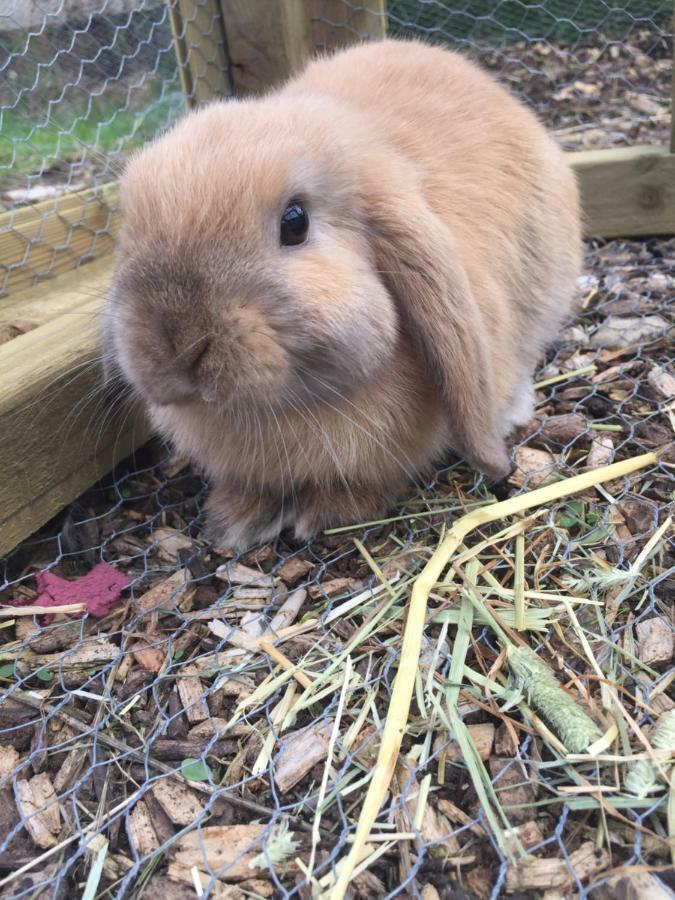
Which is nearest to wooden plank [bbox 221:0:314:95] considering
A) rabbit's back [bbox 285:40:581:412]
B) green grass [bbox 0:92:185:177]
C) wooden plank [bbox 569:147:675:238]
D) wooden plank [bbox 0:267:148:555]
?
green grass [bbox 0:92:185:177]

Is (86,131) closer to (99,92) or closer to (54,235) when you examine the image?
(99,92)

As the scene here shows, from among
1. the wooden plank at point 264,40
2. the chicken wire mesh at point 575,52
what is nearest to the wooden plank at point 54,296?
the wooden plank at point 264,40

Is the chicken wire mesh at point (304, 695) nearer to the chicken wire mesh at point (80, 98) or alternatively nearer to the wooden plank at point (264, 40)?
the chicken wire mesh at point (80, 98)

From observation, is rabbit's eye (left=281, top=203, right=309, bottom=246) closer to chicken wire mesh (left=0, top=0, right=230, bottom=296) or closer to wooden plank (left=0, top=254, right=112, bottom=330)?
wooden plank (left=0, top=254, right=112, bottom=330)

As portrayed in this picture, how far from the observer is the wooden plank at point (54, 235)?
253 centimetres

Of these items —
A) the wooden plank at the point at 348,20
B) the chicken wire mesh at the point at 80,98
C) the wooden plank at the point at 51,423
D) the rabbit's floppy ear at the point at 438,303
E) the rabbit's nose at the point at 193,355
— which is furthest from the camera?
the wooden plank at the point at 348,20

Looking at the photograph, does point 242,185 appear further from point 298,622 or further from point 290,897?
point 290,897

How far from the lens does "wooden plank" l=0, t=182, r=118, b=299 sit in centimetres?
253

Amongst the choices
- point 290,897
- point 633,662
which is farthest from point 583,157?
point 290,897

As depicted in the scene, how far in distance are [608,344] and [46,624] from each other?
198 centimetres

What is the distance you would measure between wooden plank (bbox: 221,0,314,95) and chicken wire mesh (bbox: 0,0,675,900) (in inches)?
34.5

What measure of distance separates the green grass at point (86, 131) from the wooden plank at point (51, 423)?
3.64 feet

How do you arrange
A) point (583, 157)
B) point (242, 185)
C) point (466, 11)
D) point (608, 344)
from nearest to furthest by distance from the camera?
point (242, 185), point (608, 344), point (583, 157), point (466, 11)

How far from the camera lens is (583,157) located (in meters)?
3.40
